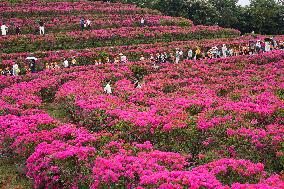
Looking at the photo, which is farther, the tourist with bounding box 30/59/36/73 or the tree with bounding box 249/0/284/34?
the tree with bounding box 249/0/284/34

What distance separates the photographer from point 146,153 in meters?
11.8

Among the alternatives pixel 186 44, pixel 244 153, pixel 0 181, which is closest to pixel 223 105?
pixel 244 153

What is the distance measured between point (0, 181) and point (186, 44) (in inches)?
1124

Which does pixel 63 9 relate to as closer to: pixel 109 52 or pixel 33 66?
pixel 109 52

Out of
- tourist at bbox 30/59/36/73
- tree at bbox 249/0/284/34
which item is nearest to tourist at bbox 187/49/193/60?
tourist at bbox 30/59/36/73

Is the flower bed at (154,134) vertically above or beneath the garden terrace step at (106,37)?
beneath

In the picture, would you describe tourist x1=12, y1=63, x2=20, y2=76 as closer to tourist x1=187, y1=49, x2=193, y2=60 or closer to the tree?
tourist x1=187, y1=49, x2=193, y2=60

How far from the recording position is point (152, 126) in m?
14.2

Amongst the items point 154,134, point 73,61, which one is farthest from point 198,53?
point 154,134

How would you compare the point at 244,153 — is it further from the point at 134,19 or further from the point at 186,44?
the point at 134,19

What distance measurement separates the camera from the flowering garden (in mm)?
10336

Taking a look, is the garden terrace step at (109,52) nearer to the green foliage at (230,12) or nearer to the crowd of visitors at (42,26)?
the crowd of visitors at (42,26)

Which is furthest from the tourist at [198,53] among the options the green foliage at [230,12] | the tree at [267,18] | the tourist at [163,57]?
the tree at [267,18]

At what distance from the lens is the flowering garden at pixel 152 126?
10336 millimetres
